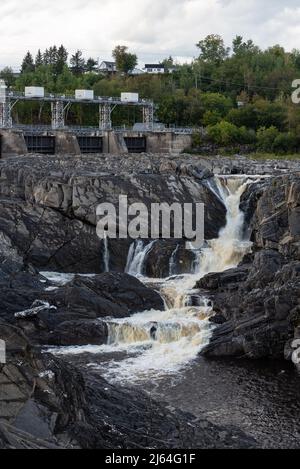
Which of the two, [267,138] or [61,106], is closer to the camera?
[267,138]

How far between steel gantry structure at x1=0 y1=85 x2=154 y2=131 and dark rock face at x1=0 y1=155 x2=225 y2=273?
29.7 meters

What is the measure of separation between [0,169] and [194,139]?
133ft

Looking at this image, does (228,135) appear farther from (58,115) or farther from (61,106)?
(58,115)

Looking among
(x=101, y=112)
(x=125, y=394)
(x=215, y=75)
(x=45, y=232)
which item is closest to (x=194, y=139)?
(x=101, y=112)

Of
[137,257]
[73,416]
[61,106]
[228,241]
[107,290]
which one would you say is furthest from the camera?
[61,106]

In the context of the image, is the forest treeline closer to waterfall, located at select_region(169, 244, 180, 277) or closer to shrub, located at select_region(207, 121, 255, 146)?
shrub, located at select_region(207, 121, 255, 146)

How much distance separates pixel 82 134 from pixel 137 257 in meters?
41.4

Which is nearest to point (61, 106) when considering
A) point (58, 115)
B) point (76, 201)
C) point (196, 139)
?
point (58, 115)

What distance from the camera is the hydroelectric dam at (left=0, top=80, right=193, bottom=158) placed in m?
82.2

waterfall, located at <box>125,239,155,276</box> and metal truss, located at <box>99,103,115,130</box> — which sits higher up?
metal truss, located at <box>99,103,115,130</box>

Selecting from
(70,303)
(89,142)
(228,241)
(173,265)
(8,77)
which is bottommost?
(70,303)

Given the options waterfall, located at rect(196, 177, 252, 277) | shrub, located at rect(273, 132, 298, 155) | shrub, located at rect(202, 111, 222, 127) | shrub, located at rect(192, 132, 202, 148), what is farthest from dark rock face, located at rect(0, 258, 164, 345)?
shrub, located at rect(202, 111, 222, 127)

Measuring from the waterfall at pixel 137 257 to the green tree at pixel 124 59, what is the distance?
91599mm

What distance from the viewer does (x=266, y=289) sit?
36.4 meters
